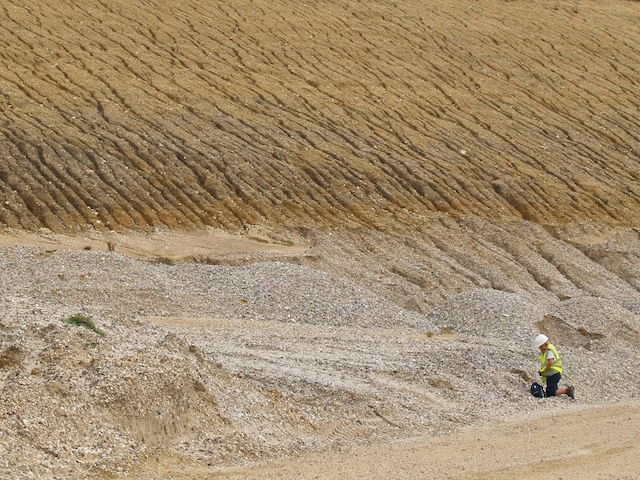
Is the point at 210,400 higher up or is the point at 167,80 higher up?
the point at 210,400

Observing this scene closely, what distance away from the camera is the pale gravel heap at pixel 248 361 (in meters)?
10.2

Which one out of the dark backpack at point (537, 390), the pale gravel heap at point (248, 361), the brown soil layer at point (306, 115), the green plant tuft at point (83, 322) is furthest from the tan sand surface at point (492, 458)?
the brown soil layer at point (306, 115)

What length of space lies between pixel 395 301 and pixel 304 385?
7436 millimetres

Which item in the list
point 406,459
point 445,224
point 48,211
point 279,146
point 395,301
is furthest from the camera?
point 279,146

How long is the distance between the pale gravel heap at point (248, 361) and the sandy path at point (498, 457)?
0.34 meters

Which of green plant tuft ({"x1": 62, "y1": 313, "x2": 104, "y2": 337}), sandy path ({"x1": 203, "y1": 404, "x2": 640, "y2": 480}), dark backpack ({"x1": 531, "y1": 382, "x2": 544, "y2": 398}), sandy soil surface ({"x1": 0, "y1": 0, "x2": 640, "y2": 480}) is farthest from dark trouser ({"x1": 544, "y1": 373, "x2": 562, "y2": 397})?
green plant tuft ({"x1": 62, "y1": 313, "x2": 104, "y2": 337})

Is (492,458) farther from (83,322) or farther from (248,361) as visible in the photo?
(83,322)

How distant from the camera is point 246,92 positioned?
28.4 meters

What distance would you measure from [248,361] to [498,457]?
3.98 m

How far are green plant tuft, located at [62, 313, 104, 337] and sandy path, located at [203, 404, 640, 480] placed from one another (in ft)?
8.55

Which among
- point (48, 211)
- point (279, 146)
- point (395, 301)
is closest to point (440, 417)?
point (395, 301)

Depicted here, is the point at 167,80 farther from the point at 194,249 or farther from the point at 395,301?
the point at 395,301

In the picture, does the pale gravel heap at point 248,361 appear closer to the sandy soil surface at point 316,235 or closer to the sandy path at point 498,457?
the sandy soil surface at point 316,235

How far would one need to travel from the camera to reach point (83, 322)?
38.9ft
